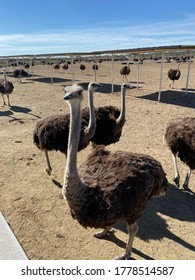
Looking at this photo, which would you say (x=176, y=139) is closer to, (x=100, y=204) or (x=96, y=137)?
(x=96, y=137)

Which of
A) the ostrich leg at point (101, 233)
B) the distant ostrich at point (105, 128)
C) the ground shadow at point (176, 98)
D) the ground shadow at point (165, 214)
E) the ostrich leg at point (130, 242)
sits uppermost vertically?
the distant ostrich at point (105, 128)

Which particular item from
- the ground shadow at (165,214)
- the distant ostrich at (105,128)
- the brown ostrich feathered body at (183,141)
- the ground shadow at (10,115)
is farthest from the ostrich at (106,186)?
the ground shadow at (10,115)

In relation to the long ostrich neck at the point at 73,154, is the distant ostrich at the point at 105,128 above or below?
below

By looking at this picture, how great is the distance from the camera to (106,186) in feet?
9.85

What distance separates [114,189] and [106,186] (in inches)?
4.0

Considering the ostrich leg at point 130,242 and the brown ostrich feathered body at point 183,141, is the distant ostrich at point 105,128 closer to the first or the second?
the brown ostrich feathered body at point 183,141

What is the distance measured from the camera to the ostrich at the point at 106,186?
8.86 ft

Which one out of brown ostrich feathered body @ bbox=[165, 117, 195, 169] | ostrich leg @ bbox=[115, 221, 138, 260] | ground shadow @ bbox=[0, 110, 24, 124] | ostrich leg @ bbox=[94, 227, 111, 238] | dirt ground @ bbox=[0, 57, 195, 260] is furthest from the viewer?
ground shadow @ bbox=[0, 110, 24, 124]

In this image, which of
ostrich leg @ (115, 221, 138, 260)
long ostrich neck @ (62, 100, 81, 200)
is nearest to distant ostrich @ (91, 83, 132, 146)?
ostrich leg @ (115, 221, 138, 260)

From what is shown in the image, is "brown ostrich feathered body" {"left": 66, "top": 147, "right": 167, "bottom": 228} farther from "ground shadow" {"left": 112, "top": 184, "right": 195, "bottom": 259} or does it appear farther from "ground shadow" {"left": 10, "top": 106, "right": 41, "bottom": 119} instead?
"ground shadow" {"left": 10, "top": 106, "right": 41, "bottom": 119}

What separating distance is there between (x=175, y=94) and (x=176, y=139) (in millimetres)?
10465

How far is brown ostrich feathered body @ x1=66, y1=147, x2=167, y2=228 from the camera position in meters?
2.84

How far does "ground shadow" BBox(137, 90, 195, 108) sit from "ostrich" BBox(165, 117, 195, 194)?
22.9 feet

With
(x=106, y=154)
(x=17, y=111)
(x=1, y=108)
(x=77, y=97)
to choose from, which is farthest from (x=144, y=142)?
(x=1, y=108)
